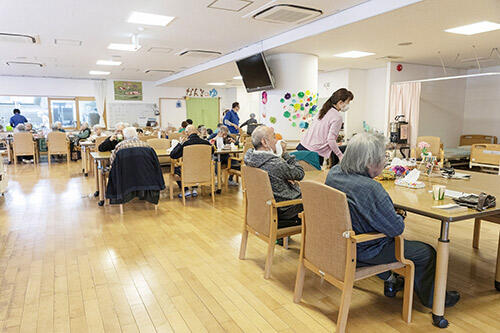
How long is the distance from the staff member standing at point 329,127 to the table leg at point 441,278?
1.87 metres

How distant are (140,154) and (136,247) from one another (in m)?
1.33

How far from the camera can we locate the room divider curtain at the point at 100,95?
12.5 m

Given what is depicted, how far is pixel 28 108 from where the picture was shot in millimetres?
11953

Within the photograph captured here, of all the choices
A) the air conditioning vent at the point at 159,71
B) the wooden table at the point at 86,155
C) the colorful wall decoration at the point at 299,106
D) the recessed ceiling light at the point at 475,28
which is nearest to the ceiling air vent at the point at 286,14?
the colorful wall decoration at the point at 299,106

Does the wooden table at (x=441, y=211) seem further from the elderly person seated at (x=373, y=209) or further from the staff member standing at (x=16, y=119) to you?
the staff member standing at (x=16, y=119)

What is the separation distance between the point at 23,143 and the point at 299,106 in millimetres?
6981

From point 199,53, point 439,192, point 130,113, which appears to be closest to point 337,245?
point 439,192

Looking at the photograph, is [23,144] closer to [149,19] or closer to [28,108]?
[28,108]

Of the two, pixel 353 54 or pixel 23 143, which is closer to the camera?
pixel 353 54

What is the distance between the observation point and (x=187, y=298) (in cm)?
244

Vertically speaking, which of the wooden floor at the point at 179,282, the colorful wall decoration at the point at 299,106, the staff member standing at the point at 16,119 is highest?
the colorful wall decoration at the point at 299,106

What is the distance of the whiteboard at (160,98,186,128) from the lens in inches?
540

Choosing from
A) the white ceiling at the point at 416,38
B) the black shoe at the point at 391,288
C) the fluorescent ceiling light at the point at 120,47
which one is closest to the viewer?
the black shoe at the point at 391,288

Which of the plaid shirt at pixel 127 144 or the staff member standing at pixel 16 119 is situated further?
the staff member standing at pixel 16 119
